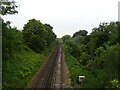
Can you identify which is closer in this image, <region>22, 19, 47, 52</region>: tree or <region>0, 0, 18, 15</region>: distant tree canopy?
<region>0, 0, 18, 15</region>: distant tree canopy

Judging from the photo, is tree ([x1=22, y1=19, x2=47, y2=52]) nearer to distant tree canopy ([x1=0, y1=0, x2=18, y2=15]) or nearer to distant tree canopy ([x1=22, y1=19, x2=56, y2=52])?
distant tree canopy ([x1=22, y1=19, x2=56, y2=52])

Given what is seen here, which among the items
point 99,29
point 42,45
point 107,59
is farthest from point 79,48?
point 107,59

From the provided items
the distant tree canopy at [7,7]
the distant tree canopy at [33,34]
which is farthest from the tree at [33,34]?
the distant tree canopy at [7,7]

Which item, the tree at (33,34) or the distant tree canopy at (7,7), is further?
the tree at (33,34)

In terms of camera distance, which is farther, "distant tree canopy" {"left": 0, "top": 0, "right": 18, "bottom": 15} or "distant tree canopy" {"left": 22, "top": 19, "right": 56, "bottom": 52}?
"distant tree canopy" {"left": 22, "top": 19, "right": 56, "bottom": 52}

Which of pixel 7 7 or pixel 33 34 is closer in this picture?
pixel 7 7

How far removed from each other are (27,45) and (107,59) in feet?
143

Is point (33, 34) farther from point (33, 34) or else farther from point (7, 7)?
point (7, 7)

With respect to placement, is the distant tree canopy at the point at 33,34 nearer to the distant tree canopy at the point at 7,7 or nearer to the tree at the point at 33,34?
the tree at the point at 33,34

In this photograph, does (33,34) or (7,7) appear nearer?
(7,7)

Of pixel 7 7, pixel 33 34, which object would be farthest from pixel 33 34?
pixel 7 7

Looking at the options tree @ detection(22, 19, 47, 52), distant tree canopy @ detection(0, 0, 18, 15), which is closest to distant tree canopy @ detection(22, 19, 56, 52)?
tree @ detection(22, 19, 47, 52)

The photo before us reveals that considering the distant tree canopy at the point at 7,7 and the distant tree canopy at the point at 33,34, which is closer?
the distant tree canopy at the point at 7,7

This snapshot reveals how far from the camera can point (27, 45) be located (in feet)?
218
